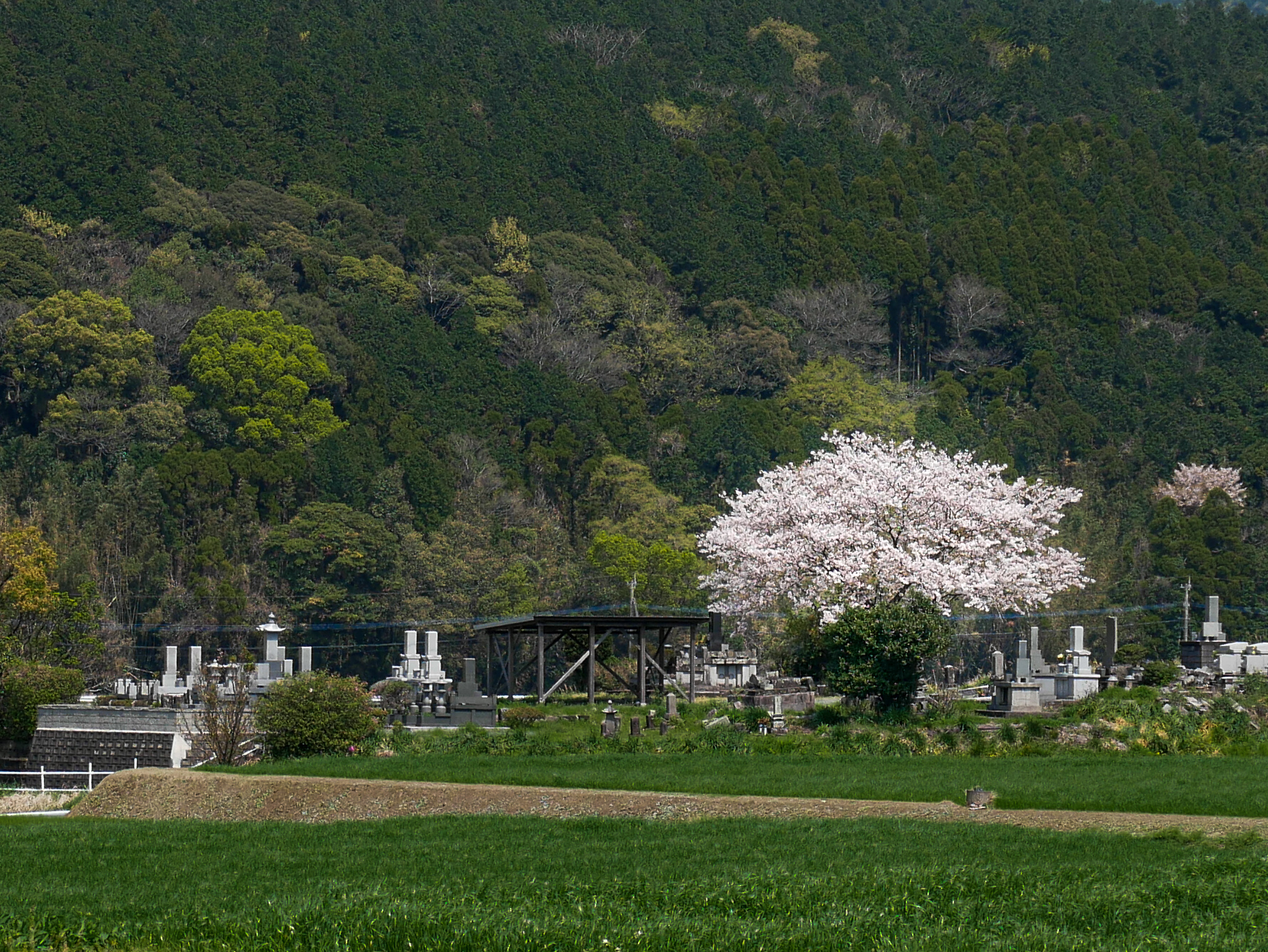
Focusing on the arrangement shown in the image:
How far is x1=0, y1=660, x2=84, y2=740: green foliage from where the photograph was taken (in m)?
46.8

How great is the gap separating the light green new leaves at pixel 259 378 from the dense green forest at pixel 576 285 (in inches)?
10.4

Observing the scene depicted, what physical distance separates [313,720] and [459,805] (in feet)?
32.8

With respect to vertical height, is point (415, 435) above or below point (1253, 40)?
below

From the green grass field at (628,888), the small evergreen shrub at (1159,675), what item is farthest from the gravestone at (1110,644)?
the green grass field at (628,888)

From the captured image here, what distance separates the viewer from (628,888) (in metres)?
19.0

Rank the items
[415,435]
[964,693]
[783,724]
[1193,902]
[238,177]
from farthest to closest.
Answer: [238,177], [415,435], [964,693], [783,724], [1193,902]

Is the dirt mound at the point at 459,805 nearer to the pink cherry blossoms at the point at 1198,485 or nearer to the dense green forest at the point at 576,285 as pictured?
the dense green forest at the point at 576,285

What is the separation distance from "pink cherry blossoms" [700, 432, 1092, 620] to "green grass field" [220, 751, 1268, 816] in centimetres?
1314

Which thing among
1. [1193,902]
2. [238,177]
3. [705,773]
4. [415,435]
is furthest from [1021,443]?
[1193,902]

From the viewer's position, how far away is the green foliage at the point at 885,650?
42.2 meters

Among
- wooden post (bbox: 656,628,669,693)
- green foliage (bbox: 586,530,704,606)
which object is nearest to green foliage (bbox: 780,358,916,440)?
green foliage (bbox: 586,530,704,606)

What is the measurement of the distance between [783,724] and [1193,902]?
22.4 m

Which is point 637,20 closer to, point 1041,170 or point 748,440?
point 1041,170

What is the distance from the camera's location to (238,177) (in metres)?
128
